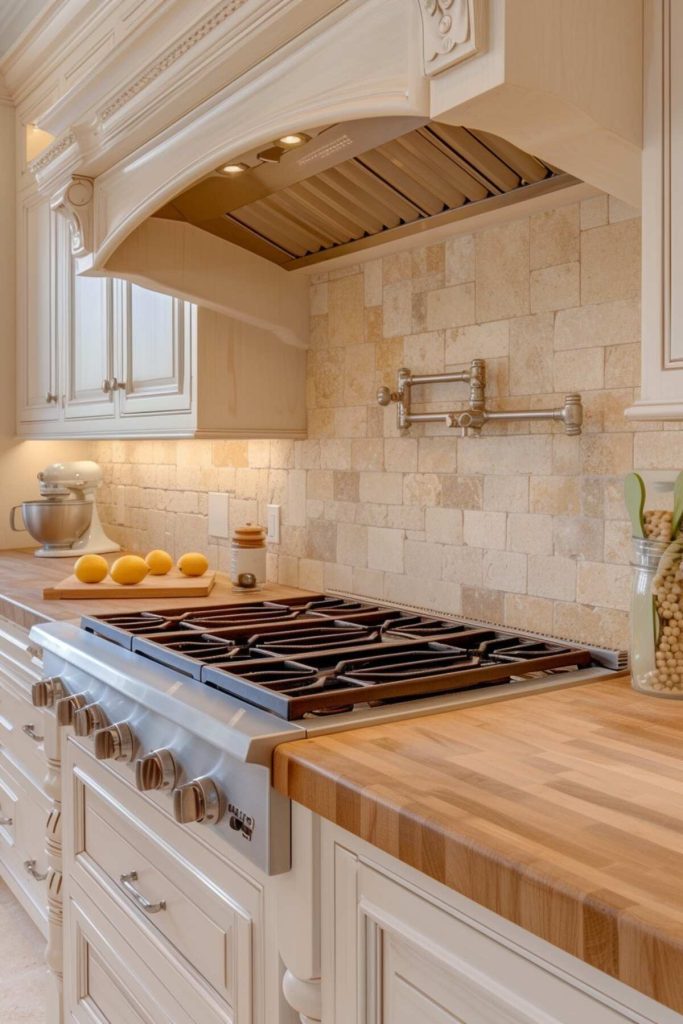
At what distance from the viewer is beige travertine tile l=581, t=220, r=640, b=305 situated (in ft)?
5.15

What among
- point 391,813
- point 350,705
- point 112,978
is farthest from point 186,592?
point 391,813

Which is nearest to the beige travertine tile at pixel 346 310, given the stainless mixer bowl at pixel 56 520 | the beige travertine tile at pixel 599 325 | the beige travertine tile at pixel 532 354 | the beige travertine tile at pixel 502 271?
the beige travertine tile at pixel 502 271

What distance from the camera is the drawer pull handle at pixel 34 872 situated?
2.44 m

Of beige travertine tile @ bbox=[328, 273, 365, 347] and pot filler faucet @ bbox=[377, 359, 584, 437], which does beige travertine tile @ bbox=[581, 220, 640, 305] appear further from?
beige travertine tile @ bbox=[328, 273, 365, 347]

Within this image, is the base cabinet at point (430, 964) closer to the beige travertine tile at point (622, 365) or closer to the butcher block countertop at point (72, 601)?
the beige travertine tile at point (622, 365)

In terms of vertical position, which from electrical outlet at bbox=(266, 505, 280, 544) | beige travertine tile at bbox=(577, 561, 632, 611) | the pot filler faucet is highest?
the pot filler faucet

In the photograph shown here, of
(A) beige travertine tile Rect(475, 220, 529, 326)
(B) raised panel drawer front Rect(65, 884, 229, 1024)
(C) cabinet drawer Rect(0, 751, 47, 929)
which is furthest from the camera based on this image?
(C) cabinet drawer Rect(0, 751, 47, 929)

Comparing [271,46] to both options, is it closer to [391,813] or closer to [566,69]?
[566,69]

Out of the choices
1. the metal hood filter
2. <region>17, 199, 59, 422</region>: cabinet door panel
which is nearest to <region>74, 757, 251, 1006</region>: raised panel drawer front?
the metal hood filter

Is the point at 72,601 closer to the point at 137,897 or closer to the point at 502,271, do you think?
the point at 137,897

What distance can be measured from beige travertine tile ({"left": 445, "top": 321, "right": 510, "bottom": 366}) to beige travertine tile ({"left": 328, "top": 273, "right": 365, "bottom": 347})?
1.10 ft

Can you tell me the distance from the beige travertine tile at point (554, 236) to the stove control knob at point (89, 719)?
3.79ft

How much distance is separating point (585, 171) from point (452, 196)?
0.55 meters

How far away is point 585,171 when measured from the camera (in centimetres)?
129
